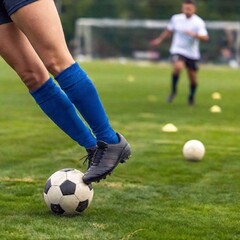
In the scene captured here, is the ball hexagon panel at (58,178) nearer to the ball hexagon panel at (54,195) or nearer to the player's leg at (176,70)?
the ball hexagon panel at (54,195)

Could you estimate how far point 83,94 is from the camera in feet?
14.7

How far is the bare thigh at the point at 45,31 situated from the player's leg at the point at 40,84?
0.29m

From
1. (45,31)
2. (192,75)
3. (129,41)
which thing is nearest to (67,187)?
(45,31)

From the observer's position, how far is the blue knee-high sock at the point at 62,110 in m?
4.67

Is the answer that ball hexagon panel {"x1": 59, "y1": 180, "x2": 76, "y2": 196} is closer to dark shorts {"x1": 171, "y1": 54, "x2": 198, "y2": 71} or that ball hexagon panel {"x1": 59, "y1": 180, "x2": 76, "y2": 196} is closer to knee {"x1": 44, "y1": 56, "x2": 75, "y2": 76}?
knee {"x1": 44, "y1": 56, "x2": 75, "y2": 76}

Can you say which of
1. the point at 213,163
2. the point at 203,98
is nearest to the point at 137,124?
the point at 213,163

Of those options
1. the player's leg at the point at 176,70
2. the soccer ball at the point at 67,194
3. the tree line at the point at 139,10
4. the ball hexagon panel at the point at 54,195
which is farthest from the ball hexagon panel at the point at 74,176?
the tree line at the point at 139,10

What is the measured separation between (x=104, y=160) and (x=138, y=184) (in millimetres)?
1072

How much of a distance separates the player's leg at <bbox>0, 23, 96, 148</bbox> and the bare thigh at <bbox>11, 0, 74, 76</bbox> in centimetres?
29

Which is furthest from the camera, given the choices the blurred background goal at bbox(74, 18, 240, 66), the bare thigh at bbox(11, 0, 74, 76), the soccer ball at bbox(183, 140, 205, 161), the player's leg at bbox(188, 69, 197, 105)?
the blurred background goal at bbox(74, 18, 240, 66)

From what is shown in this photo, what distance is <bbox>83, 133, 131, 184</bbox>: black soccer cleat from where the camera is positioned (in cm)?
455

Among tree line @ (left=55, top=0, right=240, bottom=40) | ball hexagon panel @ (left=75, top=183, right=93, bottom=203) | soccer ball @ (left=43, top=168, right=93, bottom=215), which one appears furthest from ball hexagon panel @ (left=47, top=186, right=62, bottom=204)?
tree line @ (left=55, top=0, right=240, bottom=40)

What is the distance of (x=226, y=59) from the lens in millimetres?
44062

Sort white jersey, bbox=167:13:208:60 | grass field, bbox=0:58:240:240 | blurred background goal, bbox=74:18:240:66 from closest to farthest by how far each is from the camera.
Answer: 1. grass field, bbox=0:58:240:240
2. white jersey, bbox=167:13:208:60
3. blurred background goal, bbox=74:18:240:66
